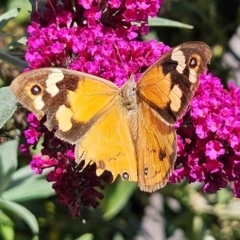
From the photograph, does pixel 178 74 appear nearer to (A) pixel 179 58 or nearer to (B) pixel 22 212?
(A) pixel 179 58

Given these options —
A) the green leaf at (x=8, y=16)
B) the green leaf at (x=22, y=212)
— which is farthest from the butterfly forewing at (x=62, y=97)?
the green leaf at (x=22, y=212)

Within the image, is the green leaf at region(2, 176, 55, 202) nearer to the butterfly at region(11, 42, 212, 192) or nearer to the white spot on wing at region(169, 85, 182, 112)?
the butterfly at region(11, 42, 212, 192)

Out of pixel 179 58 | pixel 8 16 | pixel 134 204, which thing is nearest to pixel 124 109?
pixel 179 58

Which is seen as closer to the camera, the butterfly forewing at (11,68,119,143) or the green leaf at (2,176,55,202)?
the butterfly forewing at (11,68,119,143)

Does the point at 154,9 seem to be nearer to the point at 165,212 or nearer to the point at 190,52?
the point at 190,52

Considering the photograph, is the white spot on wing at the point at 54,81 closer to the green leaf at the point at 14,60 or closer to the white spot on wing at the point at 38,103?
the white spot on wing at the point at 38,103

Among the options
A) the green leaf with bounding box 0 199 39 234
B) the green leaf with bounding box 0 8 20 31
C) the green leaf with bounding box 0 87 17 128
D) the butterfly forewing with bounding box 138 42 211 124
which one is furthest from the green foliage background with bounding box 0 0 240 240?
the butterfly forewing with bounding box 138 42 211 124
